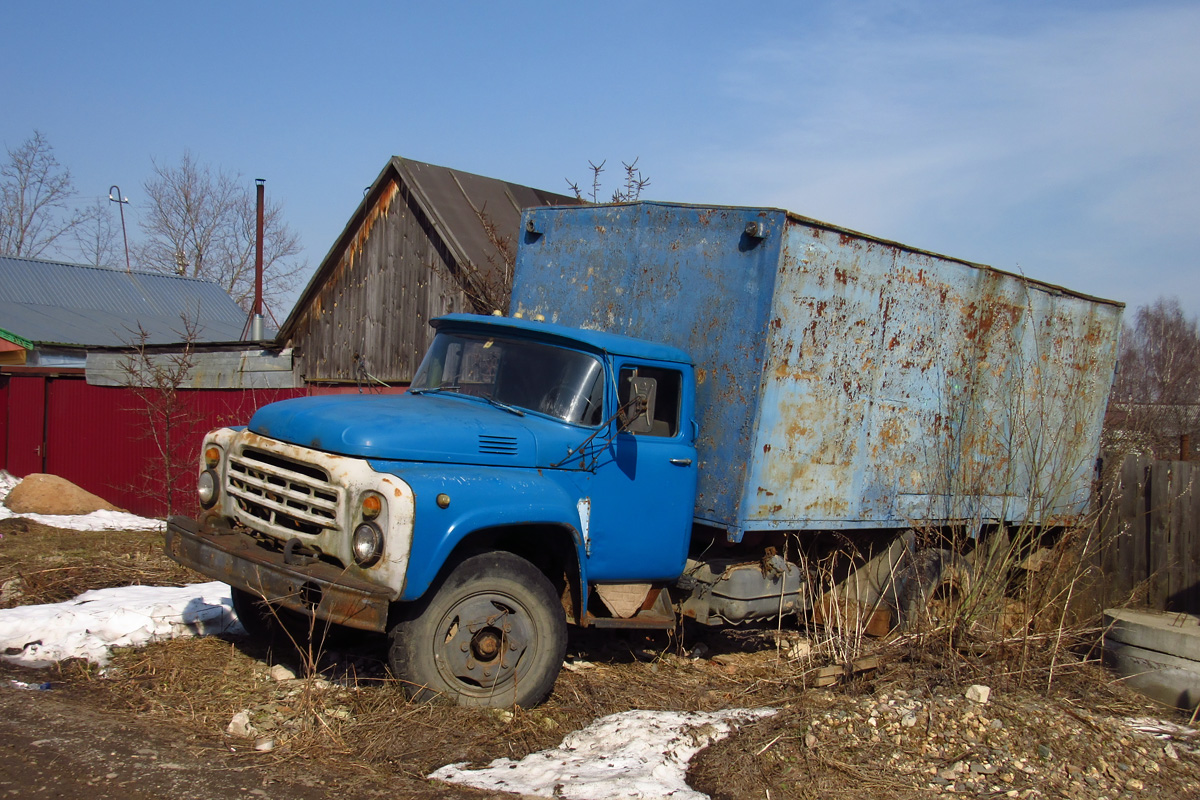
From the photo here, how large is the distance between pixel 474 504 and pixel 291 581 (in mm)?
929

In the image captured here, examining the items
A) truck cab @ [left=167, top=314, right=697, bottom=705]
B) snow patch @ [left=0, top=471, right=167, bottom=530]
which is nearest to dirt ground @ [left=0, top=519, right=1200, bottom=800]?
truck cab @ [left=167, top=314, right=697, bottom=705]

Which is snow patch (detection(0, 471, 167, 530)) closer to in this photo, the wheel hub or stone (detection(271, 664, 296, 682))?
stone (detection(271, 664, 296, 682))

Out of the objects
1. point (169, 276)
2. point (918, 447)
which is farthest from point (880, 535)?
point (169, 276)

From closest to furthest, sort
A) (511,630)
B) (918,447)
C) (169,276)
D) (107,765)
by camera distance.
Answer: (107,765) < (511,630) < (918,447) < (169,276)

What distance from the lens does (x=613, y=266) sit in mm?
6578

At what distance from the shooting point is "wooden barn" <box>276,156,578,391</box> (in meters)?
12.8

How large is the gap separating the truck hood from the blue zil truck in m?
0.02

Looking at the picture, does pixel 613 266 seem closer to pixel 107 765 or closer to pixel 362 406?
pixel 362 406

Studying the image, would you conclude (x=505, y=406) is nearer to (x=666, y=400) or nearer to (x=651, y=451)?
(x=651, y=451)

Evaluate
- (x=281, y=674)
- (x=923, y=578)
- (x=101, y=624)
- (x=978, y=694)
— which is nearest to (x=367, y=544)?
(x=281, y=674)

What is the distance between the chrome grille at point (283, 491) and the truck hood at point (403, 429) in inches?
5.5

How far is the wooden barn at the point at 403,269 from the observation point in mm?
12836

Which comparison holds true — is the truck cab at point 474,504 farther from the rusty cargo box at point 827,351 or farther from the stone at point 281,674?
the rusty cargo box at point 827,351

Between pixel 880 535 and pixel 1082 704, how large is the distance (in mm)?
2099
